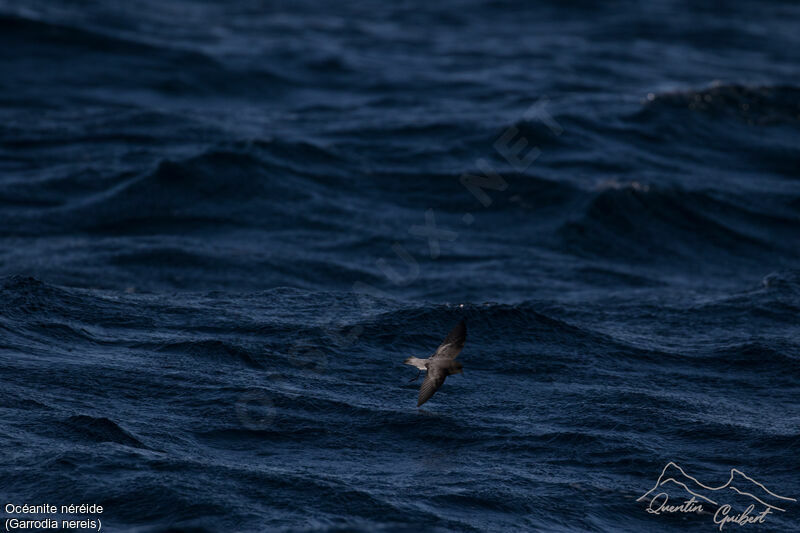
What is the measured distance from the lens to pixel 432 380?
31.1 ft

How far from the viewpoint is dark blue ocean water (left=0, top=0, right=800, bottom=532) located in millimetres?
9422

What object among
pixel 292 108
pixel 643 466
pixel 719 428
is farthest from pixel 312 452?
pixel 292 108

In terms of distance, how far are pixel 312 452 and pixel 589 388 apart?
343 cm

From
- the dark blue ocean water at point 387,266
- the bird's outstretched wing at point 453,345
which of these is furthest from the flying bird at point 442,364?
the dark blue ocean water at point 387,266

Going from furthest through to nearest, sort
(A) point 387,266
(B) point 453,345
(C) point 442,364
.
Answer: (A) point 387,266 < (B) point 453,345 < (C) point 442,364

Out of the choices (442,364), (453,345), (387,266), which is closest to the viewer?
(442,364)

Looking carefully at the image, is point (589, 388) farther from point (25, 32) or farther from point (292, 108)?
point (25, 32)

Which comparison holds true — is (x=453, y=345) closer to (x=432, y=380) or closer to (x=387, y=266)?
(x=432, y=380)

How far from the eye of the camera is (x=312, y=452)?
9.82m

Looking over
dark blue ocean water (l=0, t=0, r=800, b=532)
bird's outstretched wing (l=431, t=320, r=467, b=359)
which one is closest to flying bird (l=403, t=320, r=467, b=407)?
bird's outstretched wing (l=431, t=320, r=467, b=359)

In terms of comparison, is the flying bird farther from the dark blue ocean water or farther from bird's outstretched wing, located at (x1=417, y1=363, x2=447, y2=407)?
the dark blue ocean water

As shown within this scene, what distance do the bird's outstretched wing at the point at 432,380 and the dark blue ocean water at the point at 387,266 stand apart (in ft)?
2.39

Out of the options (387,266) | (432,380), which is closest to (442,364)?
(432,380)

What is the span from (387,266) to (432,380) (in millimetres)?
8385
